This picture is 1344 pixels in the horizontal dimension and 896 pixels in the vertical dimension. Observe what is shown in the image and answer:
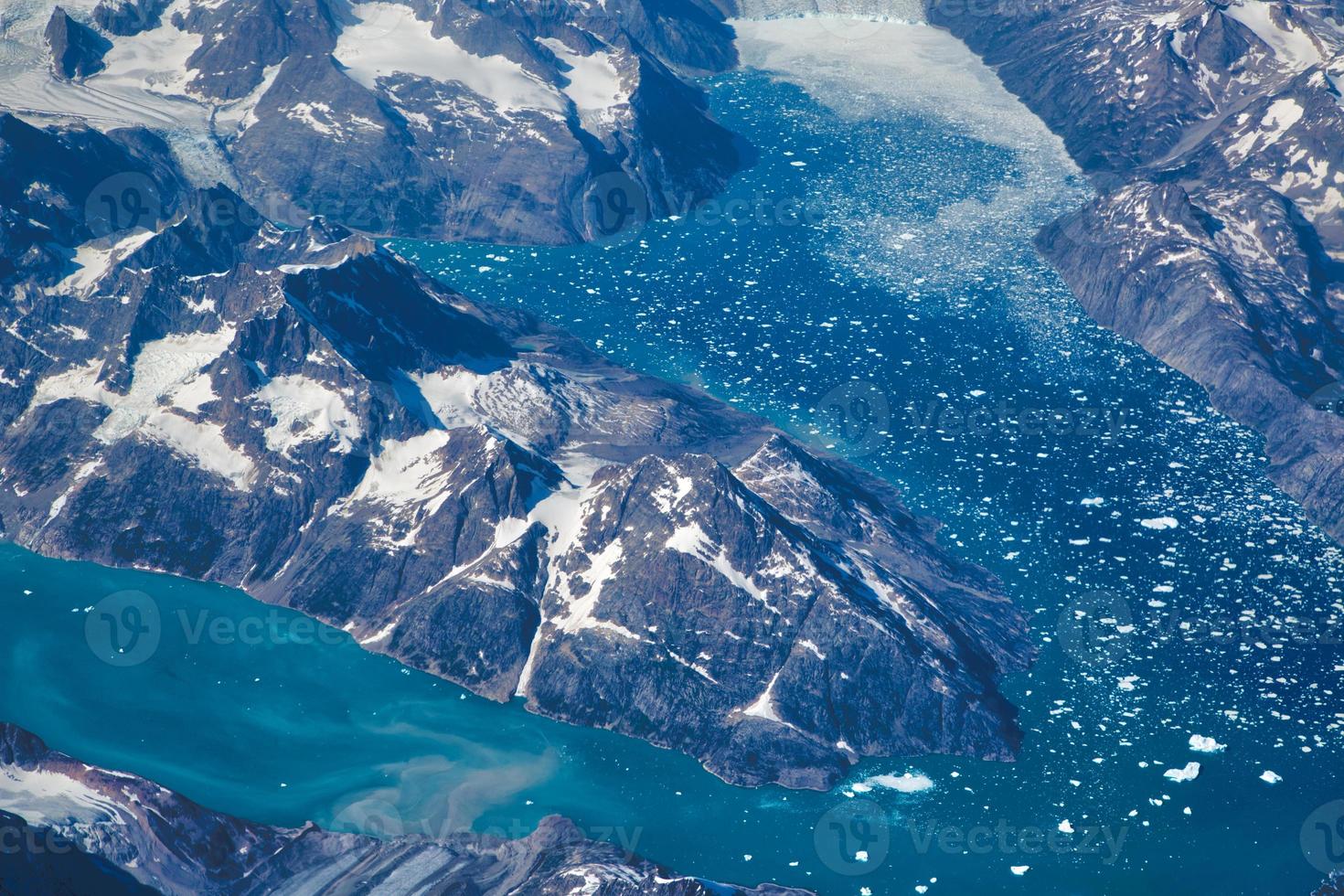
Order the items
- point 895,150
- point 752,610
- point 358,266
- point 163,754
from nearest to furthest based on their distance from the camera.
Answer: point 163,754 < point 752,610 < point 358,266 < point 895,150

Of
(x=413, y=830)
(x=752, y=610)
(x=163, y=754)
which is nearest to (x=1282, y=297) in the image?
(x=752, y=610)

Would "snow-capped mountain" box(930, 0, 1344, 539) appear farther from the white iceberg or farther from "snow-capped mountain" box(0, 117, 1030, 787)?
"snow-capped mountain" box(0, 117, 1030, 787)

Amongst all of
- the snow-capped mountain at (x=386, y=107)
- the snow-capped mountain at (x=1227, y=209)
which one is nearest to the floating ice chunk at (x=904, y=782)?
the snow-capped mountain at (x=1227, y=209)

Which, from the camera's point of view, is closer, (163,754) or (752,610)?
(163,754)

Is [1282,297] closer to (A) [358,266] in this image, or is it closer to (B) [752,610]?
(B) [752,610]

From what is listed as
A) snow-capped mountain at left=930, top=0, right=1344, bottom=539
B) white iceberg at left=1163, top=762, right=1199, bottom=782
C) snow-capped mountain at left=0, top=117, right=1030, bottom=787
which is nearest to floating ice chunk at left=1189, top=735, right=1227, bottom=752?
white iceberg at left=1163, top=762, right=1199, bottom=782

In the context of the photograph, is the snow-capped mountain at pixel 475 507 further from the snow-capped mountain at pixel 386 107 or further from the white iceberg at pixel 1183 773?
the snow-capped mountain at pixel 386 107

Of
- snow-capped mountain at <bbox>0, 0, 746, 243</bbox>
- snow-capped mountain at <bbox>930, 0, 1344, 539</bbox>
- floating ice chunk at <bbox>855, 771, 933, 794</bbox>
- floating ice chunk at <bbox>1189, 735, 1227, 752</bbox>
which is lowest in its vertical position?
snow-capped mountain at <bbox>0, 0, 746, 243</bbox>

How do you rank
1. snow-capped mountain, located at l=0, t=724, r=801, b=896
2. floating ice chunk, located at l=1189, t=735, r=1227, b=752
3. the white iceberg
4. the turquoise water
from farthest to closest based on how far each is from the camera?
floating ice chunk, located at l=1189, t=735, r=1227, b=752, the white iceberg, the turquoise water, snow-capped mountain, located at l=0, t=724, r=801, b=896

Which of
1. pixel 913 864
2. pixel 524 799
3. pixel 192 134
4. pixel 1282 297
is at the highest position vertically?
pixel 1282 297
